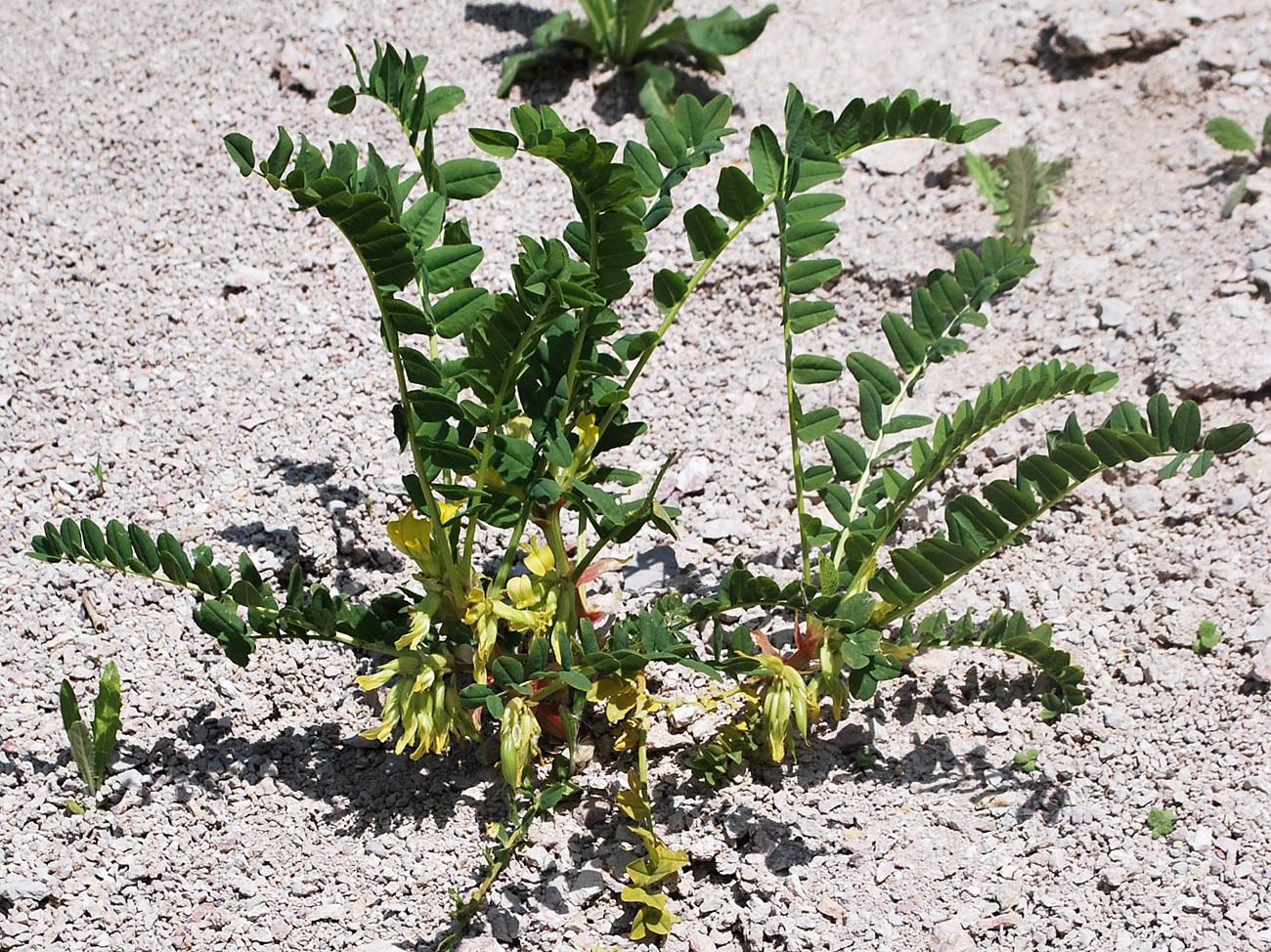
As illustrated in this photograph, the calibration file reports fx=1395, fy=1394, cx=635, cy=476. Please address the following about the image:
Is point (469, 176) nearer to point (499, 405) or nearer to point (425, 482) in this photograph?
point (499, 405)

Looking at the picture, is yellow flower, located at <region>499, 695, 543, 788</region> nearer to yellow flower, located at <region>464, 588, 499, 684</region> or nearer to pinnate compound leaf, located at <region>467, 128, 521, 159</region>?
yellow flower, located at <region>464, 588, 499, 684</region>

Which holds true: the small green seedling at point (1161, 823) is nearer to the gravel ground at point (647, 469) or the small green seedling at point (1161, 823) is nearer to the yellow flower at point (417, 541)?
the gravel ground at point (647, 469)

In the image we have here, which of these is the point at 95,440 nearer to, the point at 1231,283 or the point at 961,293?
the point at 961,293

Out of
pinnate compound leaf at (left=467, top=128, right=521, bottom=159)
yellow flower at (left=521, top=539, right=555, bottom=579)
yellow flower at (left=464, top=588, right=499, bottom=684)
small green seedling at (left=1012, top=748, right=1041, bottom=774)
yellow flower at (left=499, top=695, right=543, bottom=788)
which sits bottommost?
small green seedling at (left=1012, top=748, right=1041, bottom=774)

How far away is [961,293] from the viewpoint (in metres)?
2.73

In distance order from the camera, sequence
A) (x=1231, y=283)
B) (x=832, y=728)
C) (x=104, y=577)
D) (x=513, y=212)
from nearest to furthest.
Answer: (x=832, y=728) → (x=104, y=577) → (x=1231, y=283) → (x=513, y=212)

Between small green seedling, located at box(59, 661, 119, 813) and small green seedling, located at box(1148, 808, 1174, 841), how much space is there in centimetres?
184

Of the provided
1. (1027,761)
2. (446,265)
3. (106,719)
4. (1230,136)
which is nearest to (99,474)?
(106,719)

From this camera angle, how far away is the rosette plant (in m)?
2.23

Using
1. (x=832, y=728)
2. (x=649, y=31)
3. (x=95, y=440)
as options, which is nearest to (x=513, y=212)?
(x=649, y=31)

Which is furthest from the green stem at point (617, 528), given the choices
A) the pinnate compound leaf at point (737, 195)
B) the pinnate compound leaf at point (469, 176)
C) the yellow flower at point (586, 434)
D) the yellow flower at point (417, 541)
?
the pinnate compound leaf at point (469, 176)

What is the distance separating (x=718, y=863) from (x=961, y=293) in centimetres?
118

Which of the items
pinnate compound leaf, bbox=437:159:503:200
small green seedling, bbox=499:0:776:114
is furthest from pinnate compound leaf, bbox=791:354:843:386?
small green seedling, bbox=499:0:776:114

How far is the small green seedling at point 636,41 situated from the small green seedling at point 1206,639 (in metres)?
2.08
